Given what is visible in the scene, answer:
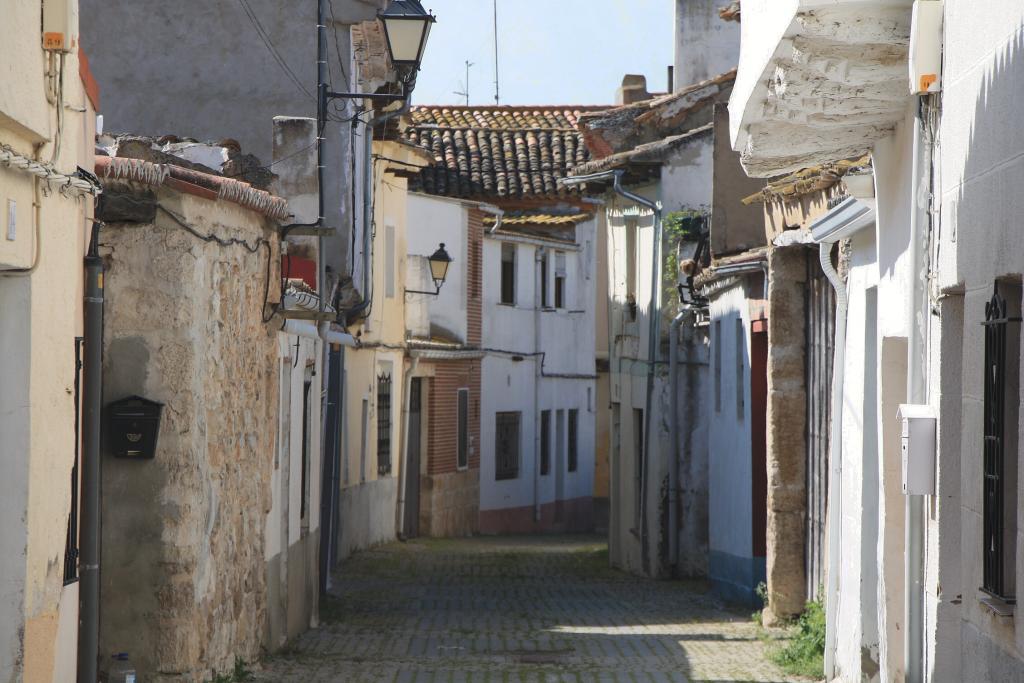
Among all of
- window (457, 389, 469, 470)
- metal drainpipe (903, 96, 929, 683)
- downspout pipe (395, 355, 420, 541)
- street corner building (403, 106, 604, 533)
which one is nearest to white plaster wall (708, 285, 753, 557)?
metal drainpipe (903, 96, 929, 683)

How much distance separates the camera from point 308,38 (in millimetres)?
18141

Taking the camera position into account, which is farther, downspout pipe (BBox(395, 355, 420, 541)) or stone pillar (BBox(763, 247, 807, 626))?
downspout pipe (BBox(395, 355, 420, 541))

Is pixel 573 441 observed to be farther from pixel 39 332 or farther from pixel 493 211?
pixel 39 332

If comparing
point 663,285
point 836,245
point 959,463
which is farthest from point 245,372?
point 663,285

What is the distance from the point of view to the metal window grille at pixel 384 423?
1051 inches

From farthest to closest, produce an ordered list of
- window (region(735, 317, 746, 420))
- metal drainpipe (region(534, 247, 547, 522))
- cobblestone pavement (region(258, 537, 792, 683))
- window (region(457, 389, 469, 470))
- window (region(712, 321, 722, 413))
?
1. metal drainpipe (region(534, 247, 547, 522))
2. window (region(457, 389, 469, 470))
3. window (region(712, 321, 722, 413))
4. window (region(735, 317, 746, 420))
5. cobblestone pavement (region(258, 537, 792, 683))

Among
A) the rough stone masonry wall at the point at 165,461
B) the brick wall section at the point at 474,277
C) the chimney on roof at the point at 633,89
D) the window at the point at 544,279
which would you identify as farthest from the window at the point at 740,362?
the chimney on roof at the point at 633,89

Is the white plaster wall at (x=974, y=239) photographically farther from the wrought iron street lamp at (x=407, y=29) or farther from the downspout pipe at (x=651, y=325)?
the downspout pipe at (x=651, y=325)

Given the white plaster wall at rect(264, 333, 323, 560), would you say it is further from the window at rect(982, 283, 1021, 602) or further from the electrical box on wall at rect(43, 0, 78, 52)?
the window at rect(982, 283, 1021, 602)

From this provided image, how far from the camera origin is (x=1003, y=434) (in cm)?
606

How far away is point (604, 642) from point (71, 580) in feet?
23.1

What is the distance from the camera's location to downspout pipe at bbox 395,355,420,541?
2747 cm

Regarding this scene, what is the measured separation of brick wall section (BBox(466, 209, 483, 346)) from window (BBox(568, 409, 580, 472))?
201 inches

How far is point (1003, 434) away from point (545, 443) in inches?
1150
